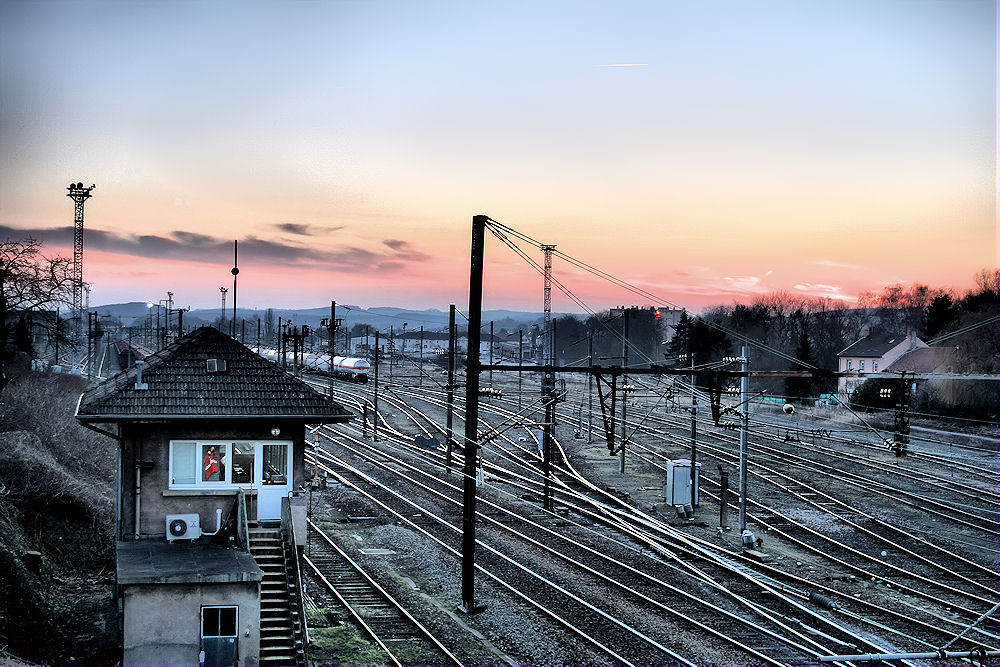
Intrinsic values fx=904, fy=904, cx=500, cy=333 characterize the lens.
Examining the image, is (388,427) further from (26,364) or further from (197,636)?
(197,636)

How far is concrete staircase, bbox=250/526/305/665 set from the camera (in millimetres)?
15695

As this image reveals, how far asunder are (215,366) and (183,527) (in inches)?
138

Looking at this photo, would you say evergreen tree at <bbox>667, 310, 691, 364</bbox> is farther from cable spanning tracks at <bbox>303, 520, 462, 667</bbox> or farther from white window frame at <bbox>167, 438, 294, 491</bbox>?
white window frame at <bbox>167, 438, 294, 491</bbox>

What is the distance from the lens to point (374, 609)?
1972cm

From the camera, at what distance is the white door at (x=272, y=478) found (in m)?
18.9

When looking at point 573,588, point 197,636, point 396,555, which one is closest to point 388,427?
point 396,555

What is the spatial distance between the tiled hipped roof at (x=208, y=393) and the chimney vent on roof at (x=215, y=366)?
0.08 metres

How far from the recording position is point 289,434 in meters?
19.0

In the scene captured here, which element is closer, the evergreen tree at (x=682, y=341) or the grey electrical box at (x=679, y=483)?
the grey electrical box at (x=679, y=483)

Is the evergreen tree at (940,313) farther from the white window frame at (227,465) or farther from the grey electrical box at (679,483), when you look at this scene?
the white window frame at (227,465)

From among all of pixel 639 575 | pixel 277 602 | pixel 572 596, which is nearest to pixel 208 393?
pixel 277 602

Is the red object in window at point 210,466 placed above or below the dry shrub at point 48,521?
above

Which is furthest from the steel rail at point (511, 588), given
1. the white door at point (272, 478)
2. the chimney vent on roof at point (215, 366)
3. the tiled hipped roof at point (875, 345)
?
the tiled hipped roof at point (875, 345)

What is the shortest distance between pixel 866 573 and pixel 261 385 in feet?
53.0
